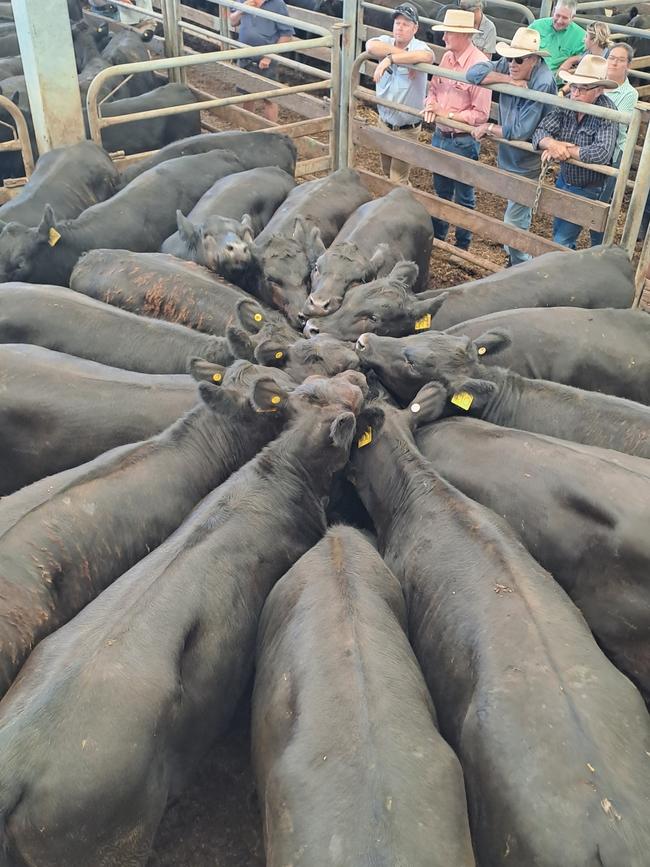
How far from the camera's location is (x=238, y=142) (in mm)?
9602

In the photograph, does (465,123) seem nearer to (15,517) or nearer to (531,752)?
(15,517)

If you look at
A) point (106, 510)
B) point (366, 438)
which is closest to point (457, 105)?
point (366, 438)

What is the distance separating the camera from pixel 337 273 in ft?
21.8

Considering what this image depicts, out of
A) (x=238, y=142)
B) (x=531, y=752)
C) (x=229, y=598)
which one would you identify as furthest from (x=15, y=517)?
(x=238, y=142)

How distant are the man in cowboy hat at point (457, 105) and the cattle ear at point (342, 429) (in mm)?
4745

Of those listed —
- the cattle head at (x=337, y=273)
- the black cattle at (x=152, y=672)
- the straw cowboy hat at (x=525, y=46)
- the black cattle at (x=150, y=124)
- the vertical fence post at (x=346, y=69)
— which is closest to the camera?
the black cattle at (x=152, y=672)

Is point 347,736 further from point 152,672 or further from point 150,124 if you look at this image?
point 150,124

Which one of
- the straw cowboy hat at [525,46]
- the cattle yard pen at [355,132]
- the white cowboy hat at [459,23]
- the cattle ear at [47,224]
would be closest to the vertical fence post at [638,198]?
the cattle yard pen at [355,132]

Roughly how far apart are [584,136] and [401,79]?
9.28 feet

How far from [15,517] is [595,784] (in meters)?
2.91

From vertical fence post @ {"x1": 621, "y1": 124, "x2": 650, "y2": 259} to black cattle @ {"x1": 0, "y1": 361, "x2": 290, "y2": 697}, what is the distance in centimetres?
355

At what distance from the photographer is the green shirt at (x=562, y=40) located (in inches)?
399

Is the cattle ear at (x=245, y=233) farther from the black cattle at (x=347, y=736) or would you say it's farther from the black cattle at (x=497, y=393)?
the black cattle at (x=347, y=736)

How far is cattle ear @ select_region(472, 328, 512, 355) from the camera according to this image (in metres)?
5.53
